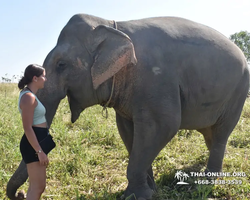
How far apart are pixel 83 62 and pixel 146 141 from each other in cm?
86

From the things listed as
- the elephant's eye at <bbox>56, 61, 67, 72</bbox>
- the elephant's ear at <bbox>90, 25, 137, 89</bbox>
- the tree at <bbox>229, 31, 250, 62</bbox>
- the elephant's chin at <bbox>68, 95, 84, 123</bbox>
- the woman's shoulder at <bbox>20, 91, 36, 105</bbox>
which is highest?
the elephant's ear at <bbox>90, 25, 137, 89</bbox>

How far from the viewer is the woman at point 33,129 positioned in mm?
1839

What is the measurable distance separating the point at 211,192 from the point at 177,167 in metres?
0.66

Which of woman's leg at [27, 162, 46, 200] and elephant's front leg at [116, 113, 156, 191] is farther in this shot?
elephant's front leg at [116, 113, 156, 191]

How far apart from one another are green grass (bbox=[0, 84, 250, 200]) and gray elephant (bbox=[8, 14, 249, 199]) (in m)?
0.51

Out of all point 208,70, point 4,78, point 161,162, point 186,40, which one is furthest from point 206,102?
point 4,78

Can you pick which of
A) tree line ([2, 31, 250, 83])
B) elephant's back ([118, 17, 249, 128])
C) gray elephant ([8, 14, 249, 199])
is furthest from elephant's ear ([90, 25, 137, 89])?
tree line ([2, 31, 250, 83])

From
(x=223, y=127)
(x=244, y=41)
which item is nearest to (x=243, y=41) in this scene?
(x=244, y=41)

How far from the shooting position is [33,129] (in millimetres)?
1941

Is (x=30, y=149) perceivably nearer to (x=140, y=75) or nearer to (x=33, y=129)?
(x=33, y=129)

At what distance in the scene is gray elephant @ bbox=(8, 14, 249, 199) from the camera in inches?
89.5

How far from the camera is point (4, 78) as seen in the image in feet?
47.5

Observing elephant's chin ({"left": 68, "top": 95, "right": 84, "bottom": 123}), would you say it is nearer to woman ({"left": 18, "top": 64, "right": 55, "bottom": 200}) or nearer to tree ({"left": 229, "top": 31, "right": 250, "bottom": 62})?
woman ({"left": 18, "top": 64, "right": 55, "bottom": 200})

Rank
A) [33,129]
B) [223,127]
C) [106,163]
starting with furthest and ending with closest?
[106,163]
[223,127]
[33,129]
